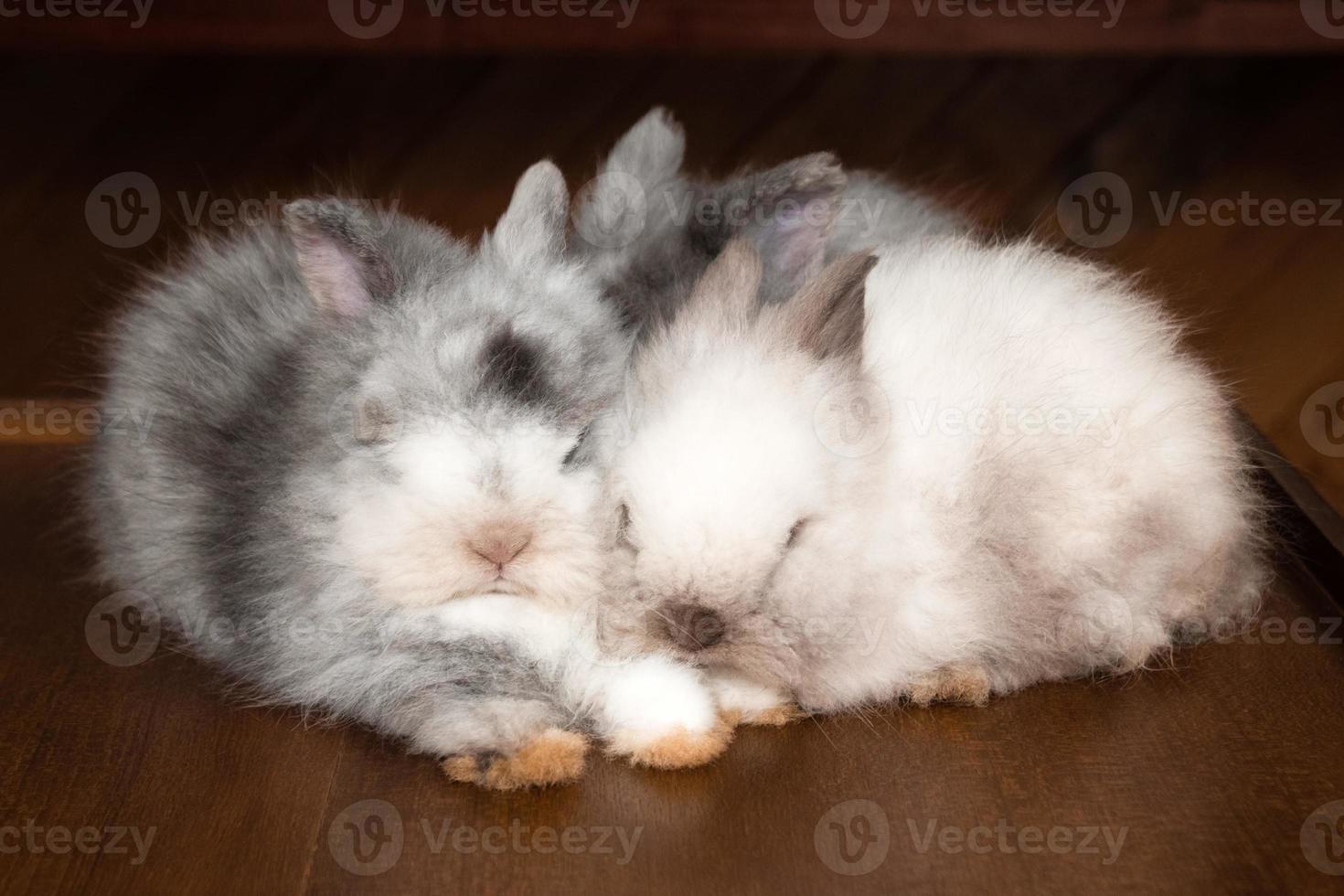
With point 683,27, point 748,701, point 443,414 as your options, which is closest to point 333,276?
point 443,414

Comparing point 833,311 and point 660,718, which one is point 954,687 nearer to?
point 660,718

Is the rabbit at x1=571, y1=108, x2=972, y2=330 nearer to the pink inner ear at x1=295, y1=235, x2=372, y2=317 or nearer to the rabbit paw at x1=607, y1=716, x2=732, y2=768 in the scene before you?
the pink inner ear at x1=295, y1=235, x2=372, y2=317

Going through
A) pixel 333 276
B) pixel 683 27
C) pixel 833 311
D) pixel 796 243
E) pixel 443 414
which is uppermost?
pixel 683 27

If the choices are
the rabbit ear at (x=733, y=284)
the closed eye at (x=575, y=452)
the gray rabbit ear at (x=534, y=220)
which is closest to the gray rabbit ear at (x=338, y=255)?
the gray rabbit ear at (x=534, y=220)

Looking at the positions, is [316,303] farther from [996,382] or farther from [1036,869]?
[1036,869]

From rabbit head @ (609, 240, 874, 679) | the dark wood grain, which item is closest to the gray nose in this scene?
rabbit head @ (609, 240, 874, 679)

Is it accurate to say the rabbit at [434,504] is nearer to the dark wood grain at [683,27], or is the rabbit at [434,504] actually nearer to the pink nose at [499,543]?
the pink nose at [499,543]
